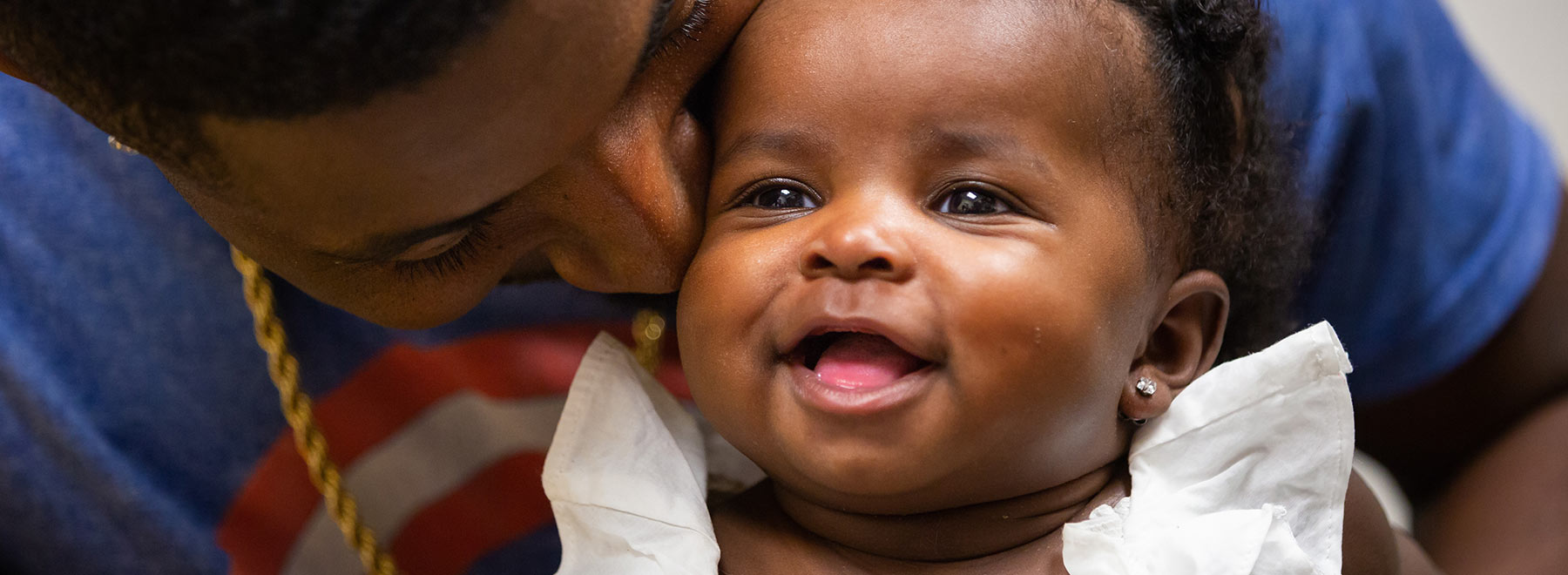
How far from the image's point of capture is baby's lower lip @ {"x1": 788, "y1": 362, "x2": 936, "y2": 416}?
718 mm

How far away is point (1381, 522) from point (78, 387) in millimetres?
983

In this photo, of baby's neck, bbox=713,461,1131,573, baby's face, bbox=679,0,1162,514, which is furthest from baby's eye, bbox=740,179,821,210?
baby's neck, bbox=713,461,1131,573

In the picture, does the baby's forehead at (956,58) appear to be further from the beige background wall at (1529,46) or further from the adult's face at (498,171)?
the beige background wall at (1529,46)

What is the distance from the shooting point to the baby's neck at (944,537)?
825 millimetres

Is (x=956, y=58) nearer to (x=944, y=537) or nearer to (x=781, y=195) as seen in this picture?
(x=781, y=195)

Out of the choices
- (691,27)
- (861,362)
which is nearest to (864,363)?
(861,362)

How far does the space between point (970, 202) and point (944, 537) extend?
225 mm

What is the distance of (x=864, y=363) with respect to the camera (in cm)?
74

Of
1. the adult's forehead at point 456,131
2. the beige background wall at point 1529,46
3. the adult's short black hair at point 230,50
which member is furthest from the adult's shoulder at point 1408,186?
the beige background wall at point 1529,46

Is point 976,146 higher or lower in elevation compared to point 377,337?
higher

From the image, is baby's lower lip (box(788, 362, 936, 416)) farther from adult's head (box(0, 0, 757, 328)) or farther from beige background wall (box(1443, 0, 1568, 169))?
beige background wall (box(1443, 0, 1568, 169))

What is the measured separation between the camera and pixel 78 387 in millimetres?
952

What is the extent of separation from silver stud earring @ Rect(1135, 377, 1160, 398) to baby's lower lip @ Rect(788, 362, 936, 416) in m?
0.19

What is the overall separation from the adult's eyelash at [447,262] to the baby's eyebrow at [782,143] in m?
0.18
